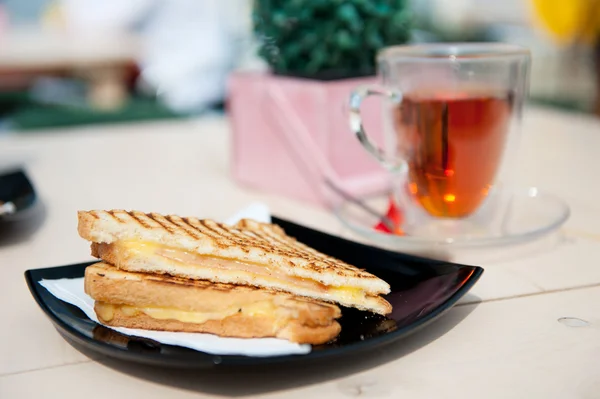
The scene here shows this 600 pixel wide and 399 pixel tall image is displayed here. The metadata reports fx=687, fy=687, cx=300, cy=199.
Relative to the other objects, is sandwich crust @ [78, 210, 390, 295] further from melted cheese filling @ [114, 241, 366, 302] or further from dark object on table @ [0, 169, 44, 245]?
dark object on table @ [0, 169, 44, 245]

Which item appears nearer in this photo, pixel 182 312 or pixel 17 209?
pixel 182 312

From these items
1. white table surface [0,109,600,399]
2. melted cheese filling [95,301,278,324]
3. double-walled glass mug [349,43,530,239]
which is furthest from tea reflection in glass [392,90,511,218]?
melted cheese filling [95,301,278,324]

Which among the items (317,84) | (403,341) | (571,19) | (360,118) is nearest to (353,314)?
(403,341)

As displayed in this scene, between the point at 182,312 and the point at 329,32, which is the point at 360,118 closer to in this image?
the point at 329,32

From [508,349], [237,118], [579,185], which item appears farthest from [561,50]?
[508,349]

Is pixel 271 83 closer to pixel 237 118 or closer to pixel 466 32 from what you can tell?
pixel 237 118
